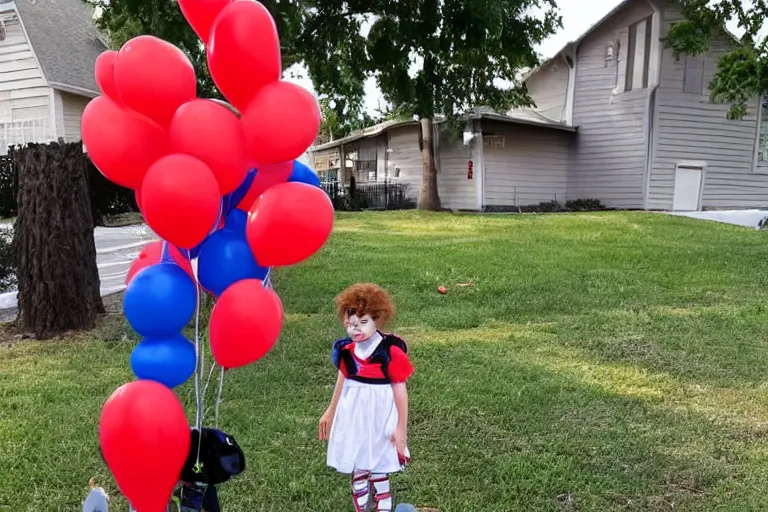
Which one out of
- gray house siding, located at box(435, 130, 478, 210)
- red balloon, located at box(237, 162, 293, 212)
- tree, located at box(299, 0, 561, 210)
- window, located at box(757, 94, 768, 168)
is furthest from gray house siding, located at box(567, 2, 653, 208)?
red balloon, located at box(237, 162, 293, 212)

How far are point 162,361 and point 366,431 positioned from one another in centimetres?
87

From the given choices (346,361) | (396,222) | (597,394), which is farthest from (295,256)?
(396,222)

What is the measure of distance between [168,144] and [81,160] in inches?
158

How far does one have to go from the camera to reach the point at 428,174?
1781cm

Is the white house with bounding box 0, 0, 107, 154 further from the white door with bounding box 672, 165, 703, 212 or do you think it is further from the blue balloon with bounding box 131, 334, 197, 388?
the white door with bounding box 672, 165, 703, 212

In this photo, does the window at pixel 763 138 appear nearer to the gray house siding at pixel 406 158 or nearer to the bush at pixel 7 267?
the gray house siding at pixel 406 158

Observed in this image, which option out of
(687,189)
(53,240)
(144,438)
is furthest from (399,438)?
(687,189)

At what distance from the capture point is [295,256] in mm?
1915

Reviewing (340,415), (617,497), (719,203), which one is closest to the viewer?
(340,415)

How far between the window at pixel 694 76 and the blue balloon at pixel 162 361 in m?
17.6

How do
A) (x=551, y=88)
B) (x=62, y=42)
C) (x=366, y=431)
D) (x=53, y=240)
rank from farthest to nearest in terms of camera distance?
(x=551, y=88) < (x=62, y=42) < (x=53, y=240) < (x=366, y=431)

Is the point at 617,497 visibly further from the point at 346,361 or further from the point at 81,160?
the point at 81,160

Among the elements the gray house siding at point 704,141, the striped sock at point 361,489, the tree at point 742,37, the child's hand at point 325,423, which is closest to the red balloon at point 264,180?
the child's hand at point 325,423

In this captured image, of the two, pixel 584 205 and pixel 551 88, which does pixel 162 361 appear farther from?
pixel 551 88
